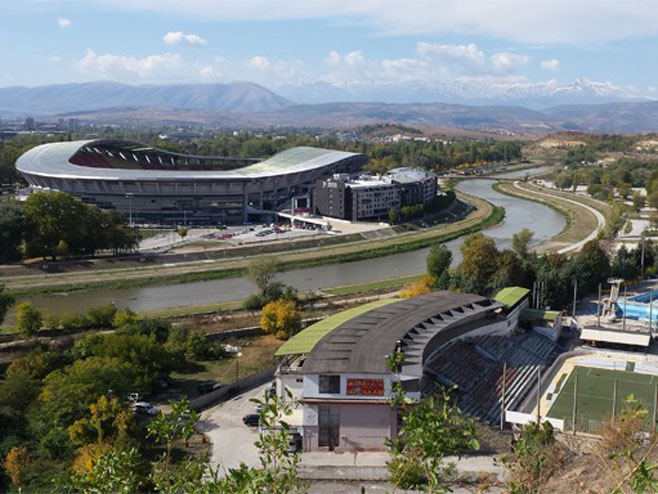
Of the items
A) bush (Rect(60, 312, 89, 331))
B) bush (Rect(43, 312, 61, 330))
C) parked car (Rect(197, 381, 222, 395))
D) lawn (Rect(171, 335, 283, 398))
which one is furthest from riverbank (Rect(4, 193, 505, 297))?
parked car (Rect(197, 381, 222, 395))

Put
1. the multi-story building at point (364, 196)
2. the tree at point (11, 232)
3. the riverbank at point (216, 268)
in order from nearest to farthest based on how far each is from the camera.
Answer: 1. the riverbank at point (216, 268)
2. the tree at point (11, 232)
3. the multi-story building at point (364, 196)

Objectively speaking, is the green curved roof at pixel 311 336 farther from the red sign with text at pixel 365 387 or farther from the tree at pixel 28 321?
the tree at pixel 28 321

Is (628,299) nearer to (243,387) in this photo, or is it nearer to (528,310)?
(528,310)

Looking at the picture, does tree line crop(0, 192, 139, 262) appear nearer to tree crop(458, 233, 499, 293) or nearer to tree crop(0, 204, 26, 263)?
tree crop(0, 204, 26, 263)

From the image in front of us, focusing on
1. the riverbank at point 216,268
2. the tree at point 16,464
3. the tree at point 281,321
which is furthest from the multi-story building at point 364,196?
the tree at point 16,464

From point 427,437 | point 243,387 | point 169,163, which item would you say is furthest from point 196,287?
point 169,163

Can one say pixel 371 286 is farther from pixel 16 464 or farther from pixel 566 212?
pixel 566 212

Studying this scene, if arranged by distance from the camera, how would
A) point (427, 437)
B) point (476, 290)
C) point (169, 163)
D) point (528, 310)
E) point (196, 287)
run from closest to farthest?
1. point (427, 437)
2. point (528, 310)
3. point (476, 290)
4. point (196, 287)
5. point (169, 163)
